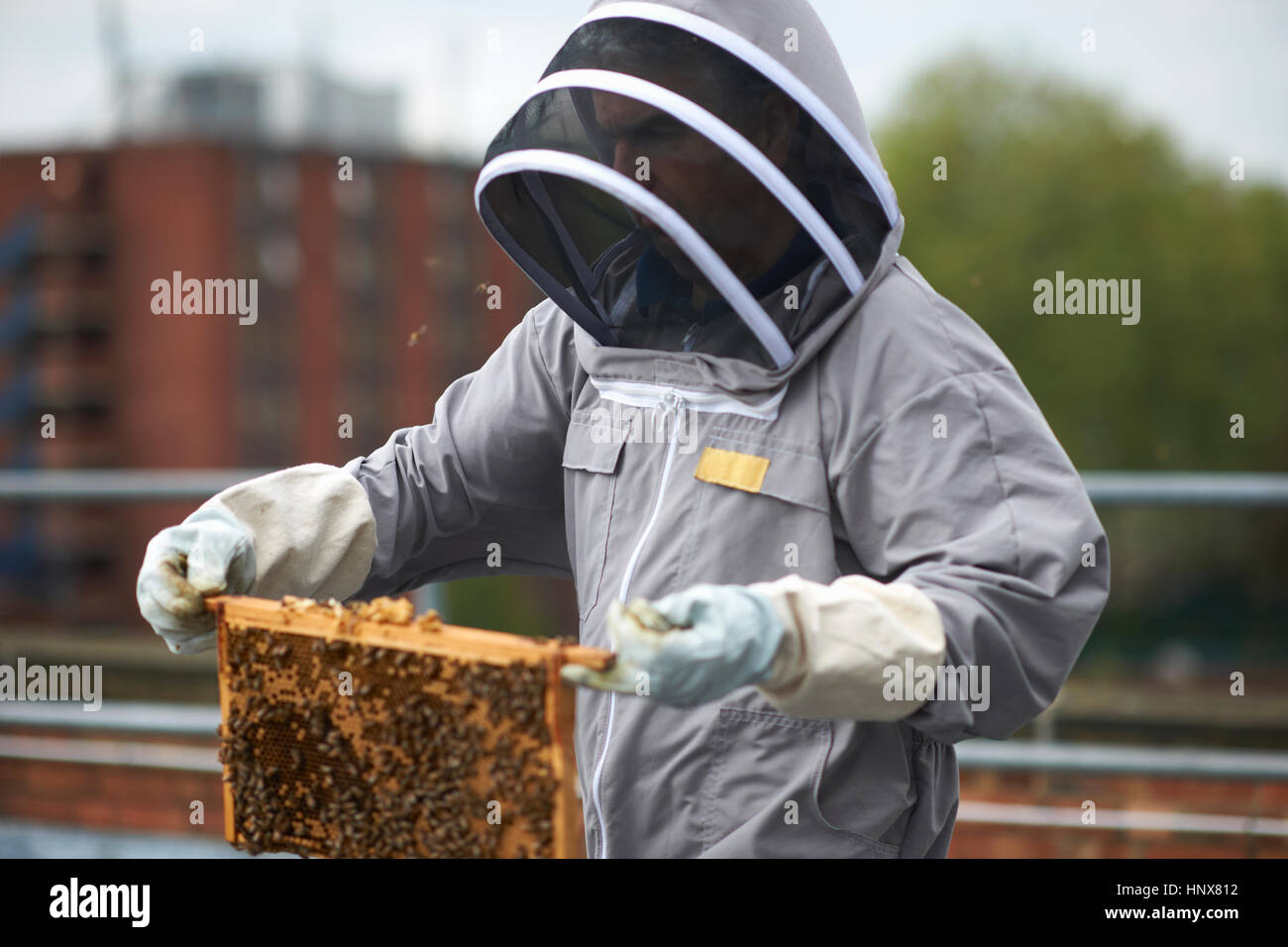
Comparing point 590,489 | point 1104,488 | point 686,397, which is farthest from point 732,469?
point 1104,488

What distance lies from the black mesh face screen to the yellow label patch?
0.63 feet

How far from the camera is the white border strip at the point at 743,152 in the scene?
2102 mm

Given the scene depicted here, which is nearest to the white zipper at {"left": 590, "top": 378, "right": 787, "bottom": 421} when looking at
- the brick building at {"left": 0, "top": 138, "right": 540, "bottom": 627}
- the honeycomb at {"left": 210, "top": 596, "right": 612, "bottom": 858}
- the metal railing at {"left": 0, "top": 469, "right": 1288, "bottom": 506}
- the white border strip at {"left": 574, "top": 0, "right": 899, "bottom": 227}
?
the white border strip at {"left": 574, "top": 0, "right": 899, "bottom": 227}

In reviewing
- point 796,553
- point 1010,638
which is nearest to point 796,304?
point 796,553

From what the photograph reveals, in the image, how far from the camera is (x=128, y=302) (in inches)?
1526

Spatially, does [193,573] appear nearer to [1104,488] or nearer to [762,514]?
[762,514]

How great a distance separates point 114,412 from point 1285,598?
115 ft

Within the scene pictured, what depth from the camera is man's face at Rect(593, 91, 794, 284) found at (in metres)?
2.22

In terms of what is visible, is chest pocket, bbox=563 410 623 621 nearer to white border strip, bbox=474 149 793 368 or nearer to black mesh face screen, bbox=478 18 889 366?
black mesh face screen, bbox=478 18 889 366

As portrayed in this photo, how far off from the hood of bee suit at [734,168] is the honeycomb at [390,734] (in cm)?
68

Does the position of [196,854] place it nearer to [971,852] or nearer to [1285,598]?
[971,852]

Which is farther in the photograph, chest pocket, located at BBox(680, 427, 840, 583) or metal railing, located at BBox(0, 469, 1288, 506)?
metal railing, located at BBox(0, 469, 1288, 506)

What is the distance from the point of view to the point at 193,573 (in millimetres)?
2418

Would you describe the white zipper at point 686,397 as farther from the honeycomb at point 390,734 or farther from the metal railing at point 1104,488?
the metal railing at point 1104,488
